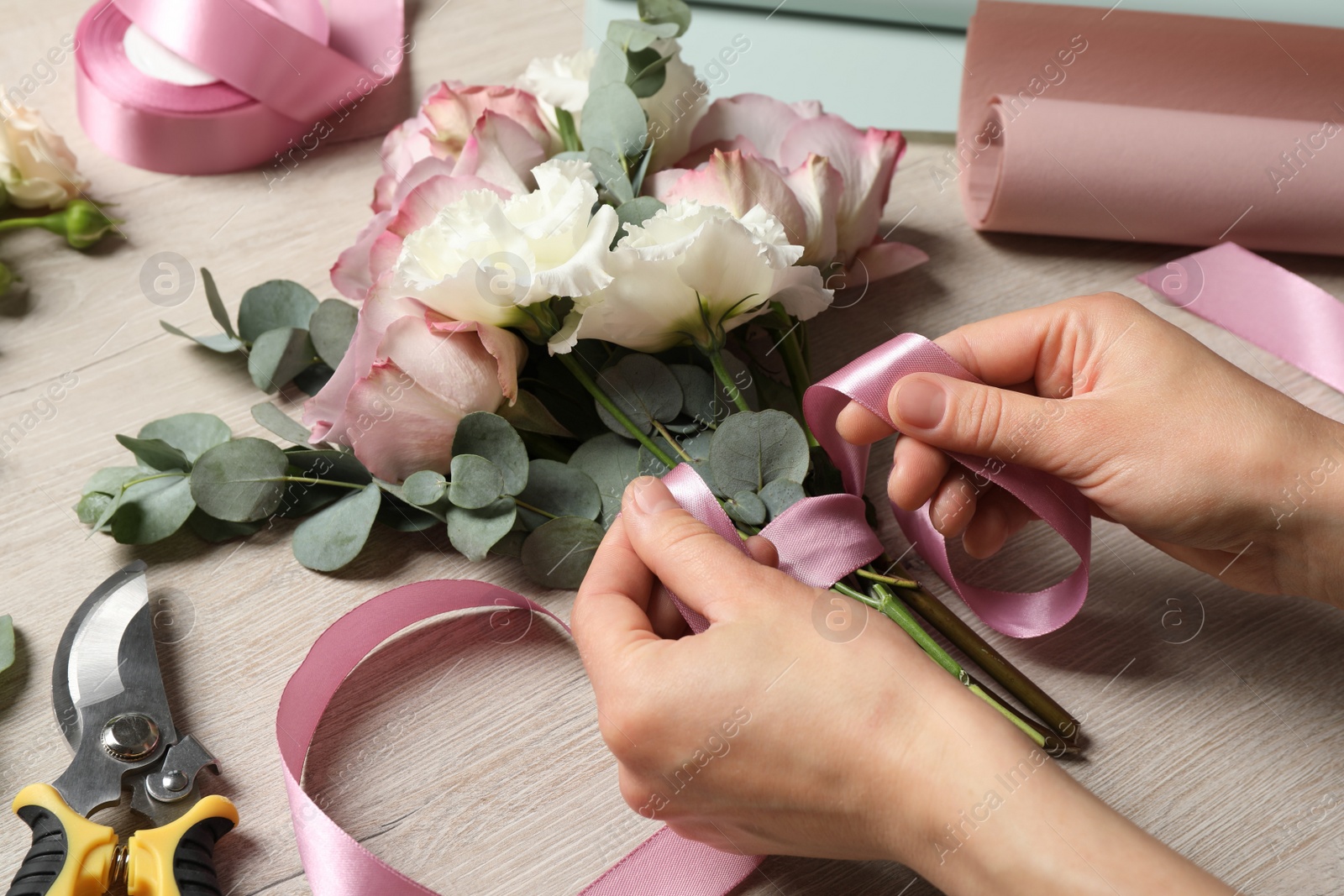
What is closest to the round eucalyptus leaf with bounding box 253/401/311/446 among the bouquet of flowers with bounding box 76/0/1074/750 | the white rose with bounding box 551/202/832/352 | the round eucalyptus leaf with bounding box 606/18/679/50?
the bouquet of flowers with bounding box 76/0/1074/750

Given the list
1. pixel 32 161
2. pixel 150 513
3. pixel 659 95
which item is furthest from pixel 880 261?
pixel 32 161

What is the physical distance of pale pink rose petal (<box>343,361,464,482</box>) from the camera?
54 centimetres

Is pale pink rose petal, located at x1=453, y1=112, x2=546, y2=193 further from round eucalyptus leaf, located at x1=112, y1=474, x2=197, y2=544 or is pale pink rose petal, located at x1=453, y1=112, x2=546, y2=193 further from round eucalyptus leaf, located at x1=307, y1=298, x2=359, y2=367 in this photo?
round eucalyptus leaf, located at x1=112, y1=474, x2=197, y2=544

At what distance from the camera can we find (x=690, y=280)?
526 mm

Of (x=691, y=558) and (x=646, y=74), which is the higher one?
(x=646, y=74)

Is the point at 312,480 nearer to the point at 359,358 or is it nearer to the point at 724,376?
the point at 359,358

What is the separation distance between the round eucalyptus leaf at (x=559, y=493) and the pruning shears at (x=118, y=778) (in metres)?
0.22

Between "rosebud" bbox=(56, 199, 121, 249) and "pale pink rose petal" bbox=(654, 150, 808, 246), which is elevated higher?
"pale pink rose petal" bbox=(654, 150, 808, 246)

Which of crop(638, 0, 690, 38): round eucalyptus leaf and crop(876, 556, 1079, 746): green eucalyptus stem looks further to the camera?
crop(638, 0, 690, 38): round eucalyptus leaf

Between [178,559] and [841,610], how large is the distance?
1.35 ft

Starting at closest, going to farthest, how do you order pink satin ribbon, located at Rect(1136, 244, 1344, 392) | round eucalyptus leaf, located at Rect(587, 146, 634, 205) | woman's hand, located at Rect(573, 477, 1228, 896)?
1. woman's hand, located at Rect(573, 477, 1228, 896)
2. round eucalyptus leaf, located at Rect(587, 146, 634, 205)
3. pink satin ribbon, located at Rect(1136, 244, 1344, 392)

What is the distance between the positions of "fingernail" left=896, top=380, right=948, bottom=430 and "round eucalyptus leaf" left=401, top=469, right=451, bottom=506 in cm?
23

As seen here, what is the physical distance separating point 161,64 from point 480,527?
1.71ft

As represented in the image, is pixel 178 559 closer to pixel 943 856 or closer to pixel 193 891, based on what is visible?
pixel 193 891
